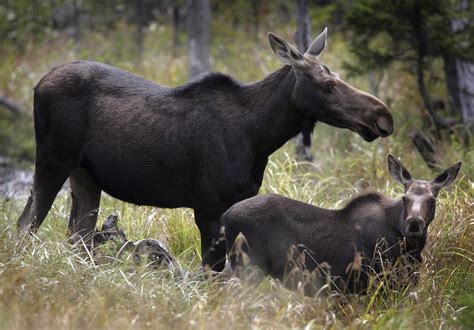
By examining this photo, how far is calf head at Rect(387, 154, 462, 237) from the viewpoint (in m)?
6.63

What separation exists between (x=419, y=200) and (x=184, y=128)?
1992 millimetres

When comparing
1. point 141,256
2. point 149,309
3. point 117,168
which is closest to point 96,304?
point 149,309

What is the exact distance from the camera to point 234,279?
6547 mm

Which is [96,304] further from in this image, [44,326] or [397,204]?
[397,204]

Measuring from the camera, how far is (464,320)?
6223 millimetres

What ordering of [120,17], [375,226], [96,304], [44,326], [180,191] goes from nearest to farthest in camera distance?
[44,326] → [96,304] → [375,226] → [180,191] → [120,17]

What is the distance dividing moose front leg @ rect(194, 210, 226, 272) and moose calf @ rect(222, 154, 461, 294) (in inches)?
15.2

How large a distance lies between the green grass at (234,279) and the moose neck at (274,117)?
46.4 inches

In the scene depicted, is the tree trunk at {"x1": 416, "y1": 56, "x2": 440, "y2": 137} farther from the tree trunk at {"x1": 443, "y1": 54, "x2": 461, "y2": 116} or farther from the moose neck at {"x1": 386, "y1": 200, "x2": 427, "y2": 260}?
the moose neck at {"x1": 386, "y1": 200, "x2": 427, "y2": 260}

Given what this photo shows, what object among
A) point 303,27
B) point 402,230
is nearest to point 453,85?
point 303,27

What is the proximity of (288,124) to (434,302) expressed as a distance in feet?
5.91

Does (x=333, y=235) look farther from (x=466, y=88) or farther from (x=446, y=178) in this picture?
(x=466, y=88)

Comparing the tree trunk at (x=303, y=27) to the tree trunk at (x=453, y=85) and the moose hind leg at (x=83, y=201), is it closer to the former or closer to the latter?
the tree trunk at (x=453, y=85)

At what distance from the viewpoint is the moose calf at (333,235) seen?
6871mm
